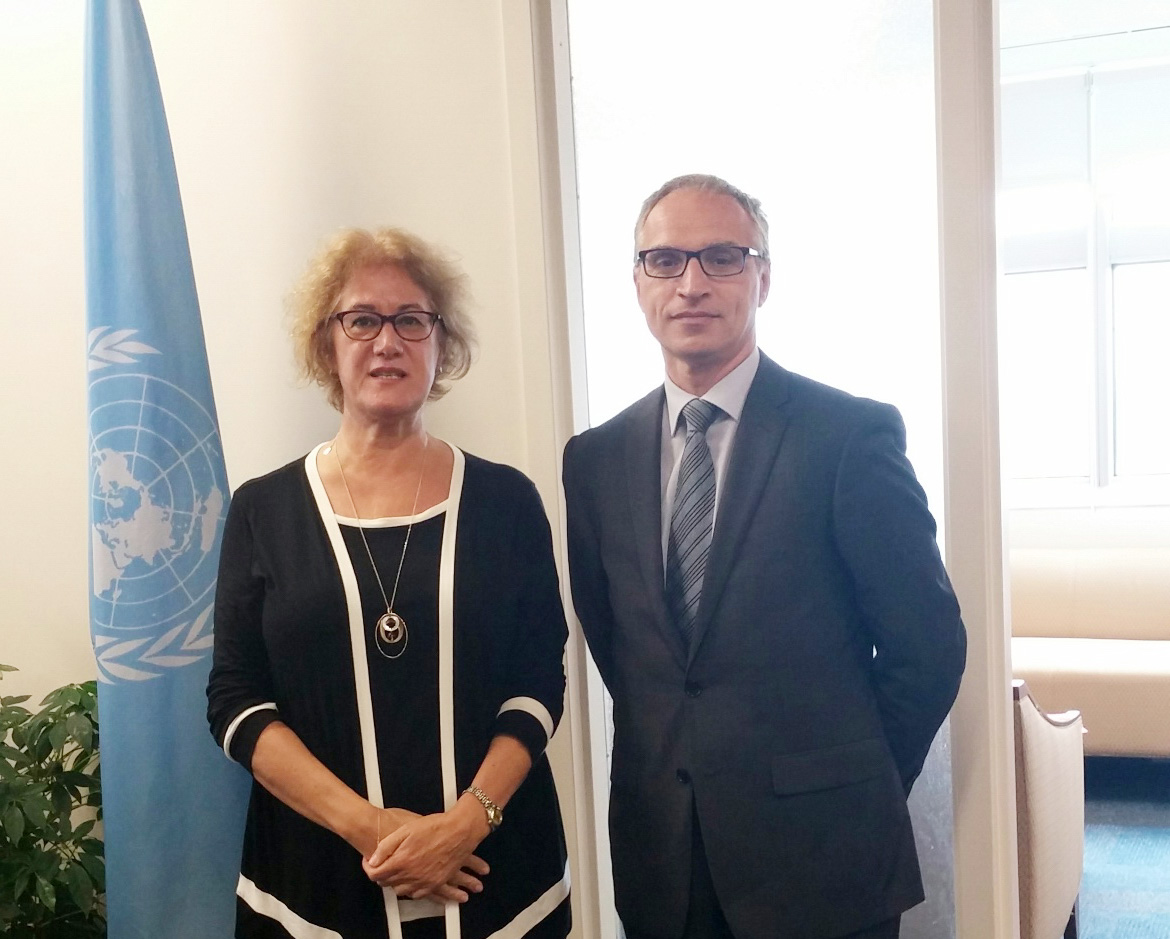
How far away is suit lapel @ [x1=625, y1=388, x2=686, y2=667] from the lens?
1.76 m

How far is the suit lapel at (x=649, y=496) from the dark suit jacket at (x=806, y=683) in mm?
11

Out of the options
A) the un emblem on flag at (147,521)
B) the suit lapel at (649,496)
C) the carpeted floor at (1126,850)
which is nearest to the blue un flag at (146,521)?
the un emblem on flag at (147,521)

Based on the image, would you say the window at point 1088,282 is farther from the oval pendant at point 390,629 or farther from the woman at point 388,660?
the oval pendant at point 390,629

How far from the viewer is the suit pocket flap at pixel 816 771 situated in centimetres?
168

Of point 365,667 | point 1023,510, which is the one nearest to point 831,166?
point 365,667

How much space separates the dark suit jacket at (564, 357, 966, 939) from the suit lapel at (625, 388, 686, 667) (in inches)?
0.4

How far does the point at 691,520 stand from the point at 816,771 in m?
0.42

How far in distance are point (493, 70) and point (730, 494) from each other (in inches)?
39.0

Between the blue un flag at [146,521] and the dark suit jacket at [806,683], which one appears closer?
the dark suit jacket at [806,683]

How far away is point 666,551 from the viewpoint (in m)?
1.79

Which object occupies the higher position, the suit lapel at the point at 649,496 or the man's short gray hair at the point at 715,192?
the man's short gray hair at the point at 715,192

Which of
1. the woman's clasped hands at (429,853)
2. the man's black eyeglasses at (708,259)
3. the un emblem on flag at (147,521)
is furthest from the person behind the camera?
the un emblem on flag at (147,521)

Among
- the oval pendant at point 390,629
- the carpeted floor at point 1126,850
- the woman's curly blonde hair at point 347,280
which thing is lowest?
the carpeted floor at point 1126,850

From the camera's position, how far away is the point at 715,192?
1784 millimetres
